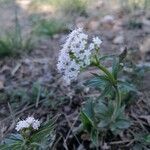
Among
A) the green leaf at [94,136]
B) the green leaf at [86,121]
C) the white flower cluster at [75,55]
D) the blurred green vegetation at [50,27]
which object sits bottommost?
the green leaf at [94,136]

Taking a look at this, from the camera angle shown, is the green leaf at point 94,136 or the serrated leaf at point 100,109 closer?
the green leaf at point 94,136

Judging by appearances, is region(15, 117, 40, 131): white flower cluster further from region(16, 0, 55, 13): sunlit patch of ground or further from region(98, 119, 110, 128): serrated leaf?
region(16, 0, 55, 13): sunlit patch of ground

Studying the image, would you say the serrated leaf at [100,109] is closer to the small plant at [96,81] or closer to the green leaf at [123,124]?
the small plant at [96,81]

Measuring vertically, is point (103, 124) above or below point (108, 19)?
below

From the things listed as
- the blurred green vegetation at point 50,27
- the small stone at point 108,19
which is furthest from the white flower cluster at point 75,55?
the small stone at point 108,19

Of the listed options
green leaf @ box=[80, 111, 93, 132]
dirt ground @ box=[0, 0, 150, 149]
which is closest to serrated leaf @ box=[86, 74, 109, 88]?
green leaf @ box=[80, 111, 93, 132]

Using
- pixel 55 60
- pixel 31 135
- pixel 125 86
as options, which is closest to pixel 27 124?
pixel 31 135

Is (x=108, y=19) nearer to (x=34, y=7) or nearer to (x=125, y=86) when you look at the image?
(x=34, y=7)

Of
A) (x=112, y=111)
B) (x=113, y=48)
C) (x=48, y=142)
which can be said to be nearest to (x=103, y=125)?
(x=112, y=111)
